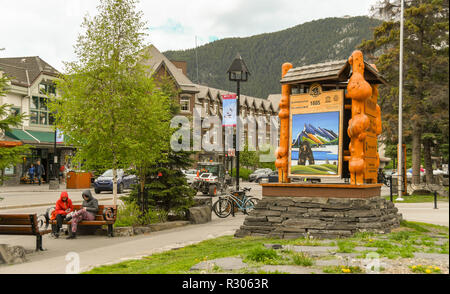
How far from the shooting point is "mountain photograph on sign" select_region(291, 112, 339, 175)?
469 inches

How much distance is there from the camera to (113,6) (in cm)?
1398

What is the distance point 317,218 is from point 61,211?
6839 mm

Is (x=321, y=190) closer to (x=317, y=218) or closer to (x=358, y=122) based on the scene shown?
(x=317, y=218)

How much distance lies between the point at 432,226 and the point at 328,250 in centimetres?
631

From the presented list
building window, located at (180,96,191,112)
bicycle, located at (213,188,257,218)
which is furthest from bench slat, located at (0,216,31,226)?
building window, located at (180,96,191,112)

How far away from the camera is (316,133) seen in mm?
12156

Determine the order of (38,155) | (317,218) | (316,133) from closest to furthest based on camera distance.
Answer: (317,218), (316,133), (38,155)

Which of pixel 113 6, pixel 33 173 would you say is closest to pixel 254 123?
pixel 33 173

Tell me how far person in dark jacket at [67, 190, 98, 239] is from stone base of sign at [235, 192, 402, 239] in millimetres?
4139

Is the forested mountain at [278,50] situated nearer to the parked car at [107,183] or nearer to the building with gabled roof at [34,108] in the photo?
the building with gabled roof at [34,108]

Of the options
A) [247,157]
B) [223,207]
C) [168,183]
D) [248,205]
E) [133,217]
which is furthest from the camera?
[247,157]

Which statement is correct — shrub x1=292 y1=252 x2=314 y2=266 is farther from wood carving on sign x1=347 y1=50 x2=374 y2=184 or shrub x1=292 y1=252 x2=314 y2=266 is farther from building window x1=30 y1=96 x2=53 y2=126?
building window x1=30 y1=96 x2=53 y2=126

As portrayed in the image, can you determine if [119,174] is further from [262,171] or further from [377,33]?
[262,171]

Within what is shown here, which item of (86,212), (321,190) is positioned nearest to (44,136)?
(86,212)
